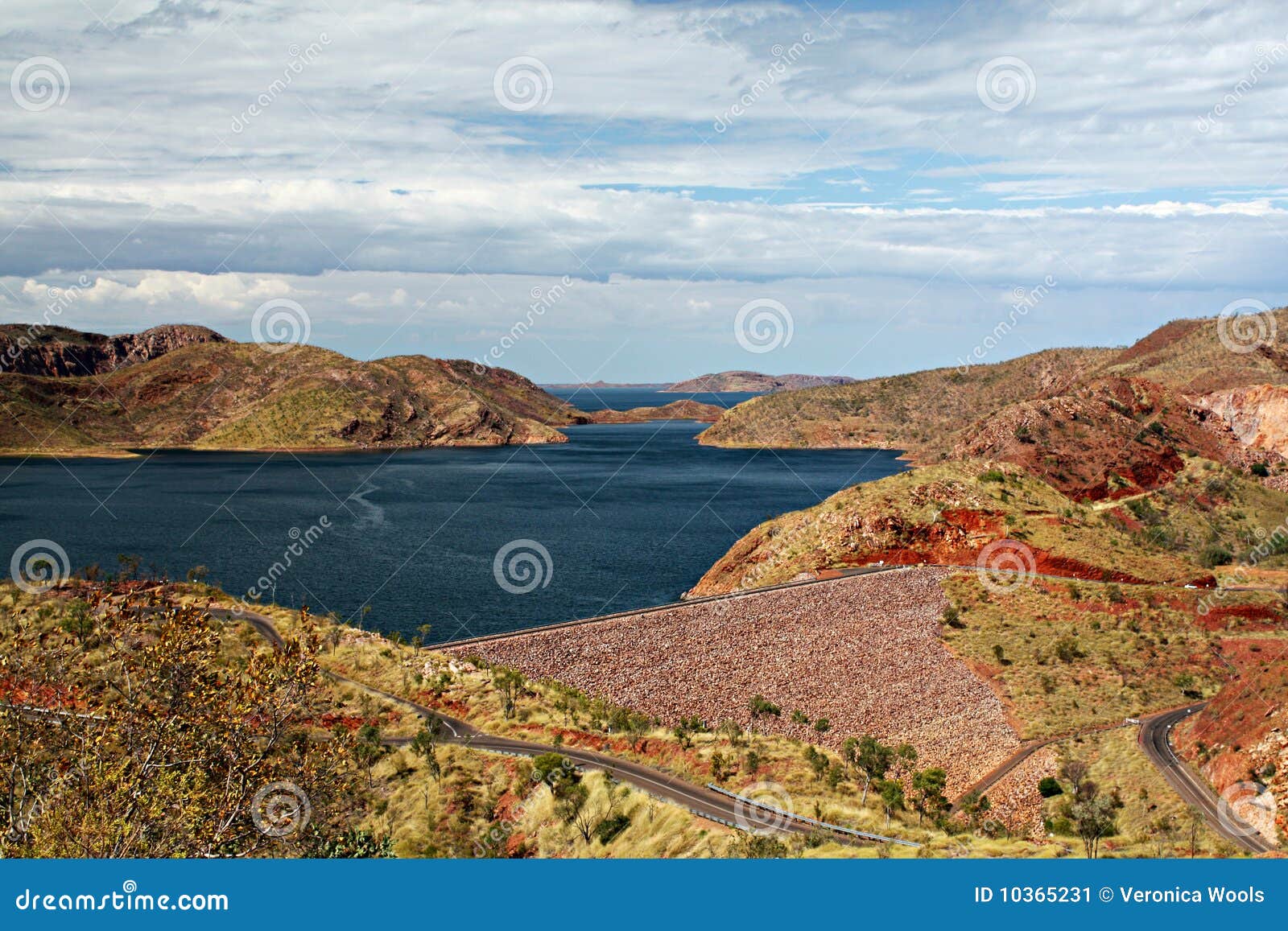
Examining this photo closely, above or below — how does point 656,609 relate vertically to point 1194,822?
above

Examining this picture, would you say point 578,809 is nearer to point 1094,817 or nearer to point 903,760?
point 903,760

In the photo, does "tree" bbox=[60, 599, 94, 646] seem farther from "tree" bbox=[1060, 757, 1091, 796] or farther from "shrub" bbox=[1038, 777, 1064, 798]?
"tree" bbox=[1060, 757, 1091, 796]

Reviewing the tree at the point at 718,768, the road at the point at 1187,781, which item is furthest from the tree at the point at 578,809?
the road at the point at 1187,781

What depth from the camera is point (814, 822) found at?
29.6 meters

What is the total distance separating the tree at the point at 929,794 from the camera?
34.9 metres

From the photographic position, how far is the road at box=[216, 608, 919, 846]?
96.3 feet

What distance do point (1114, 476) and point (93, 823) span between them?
10076 centimetres

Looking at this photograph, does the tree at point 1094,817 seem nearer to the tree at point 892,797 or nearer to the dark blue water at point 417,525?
the tree at point 892,797

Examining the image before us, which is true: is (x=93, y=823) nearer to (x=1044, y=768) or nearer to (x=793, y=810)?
(x=793, y=810)

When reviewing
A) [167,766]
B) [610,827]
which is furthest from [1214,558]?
[167,766]

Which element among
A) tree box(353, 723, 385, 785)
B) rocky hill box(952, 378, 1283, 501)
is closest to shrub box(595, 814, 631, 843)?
tree box(353, 723, 385, 785)

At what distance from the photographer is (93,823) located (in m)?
15.6

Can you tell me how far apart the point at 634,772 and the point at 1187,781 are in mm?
22878

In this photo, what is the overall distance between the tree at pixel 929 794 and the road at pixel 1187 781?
30.3 ft
